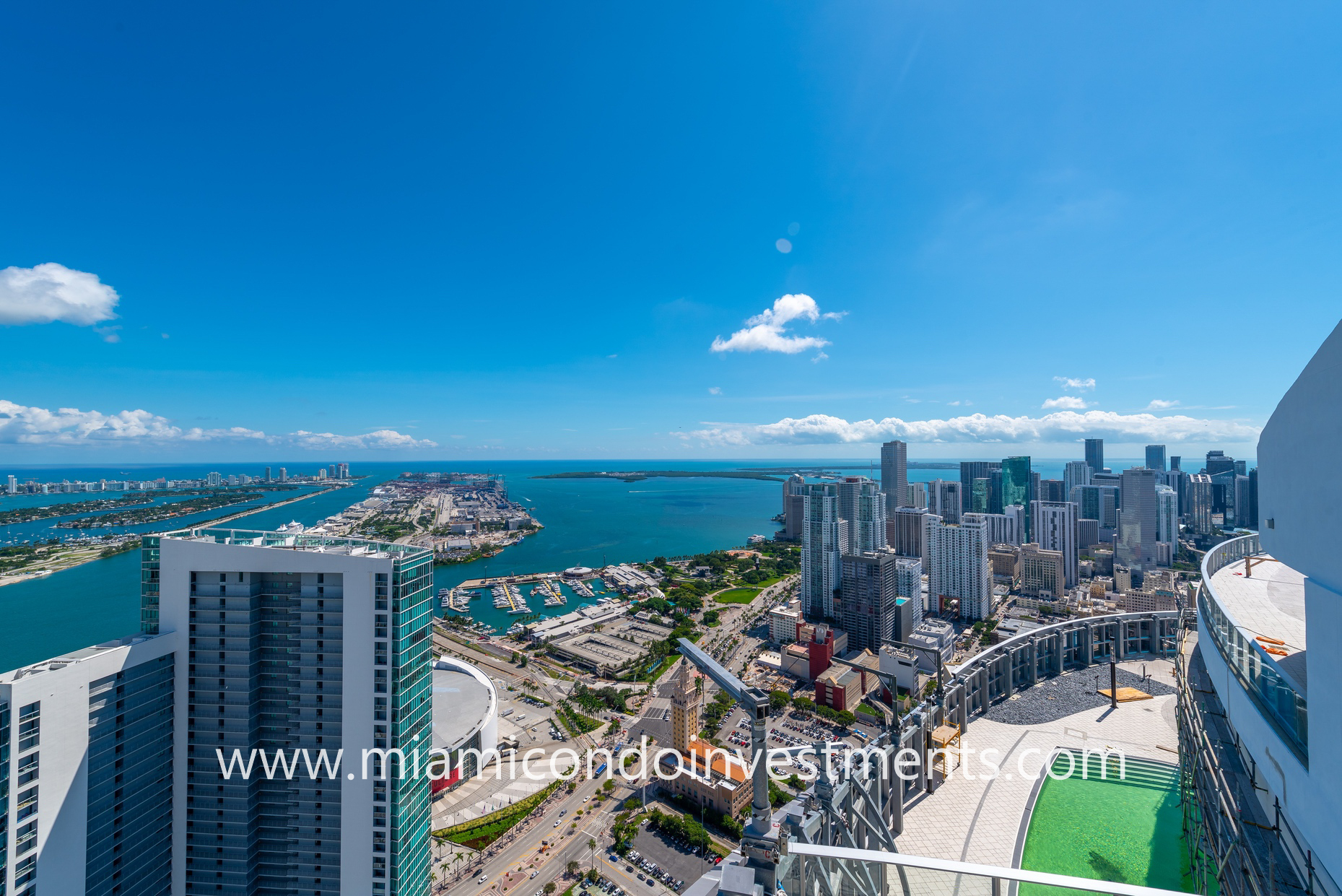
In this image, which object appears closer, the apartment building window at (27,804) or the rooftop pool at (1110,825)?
the rooftop pool at (1110,825)

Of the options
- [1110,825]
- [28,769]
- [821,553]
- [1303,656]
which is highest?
[1303,656]

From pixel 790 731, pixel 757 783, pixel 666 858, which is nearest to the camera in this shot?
pixel 757 783

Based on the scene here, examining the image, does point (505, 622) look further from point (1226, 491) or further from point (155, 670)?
point (1226, 491)

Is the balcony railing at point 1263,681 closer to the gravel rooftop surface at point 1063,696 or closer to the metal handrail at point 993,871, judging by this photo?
the metal handrail at point 993,871

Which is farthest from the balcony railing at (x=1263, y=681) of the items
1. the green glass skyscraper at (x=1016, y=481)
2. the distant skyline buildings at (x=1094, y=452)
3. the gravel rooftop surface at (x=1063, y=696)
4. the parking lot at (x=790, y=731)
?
the distant skyline buildings at (x=1094, y=452)

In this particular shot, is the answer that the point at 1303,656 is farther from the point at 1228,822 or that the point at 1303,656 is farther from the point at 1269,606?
the point at 1269,606

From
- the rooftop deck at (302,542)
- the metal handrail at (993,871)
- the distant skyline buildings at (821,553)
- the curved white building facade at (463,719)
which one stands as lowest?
the curved white building facade at (463,719)

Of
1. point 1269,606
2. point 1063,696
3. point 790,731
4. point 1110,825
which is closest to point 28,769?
point 1110,825
